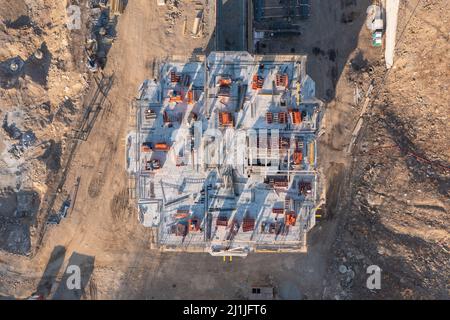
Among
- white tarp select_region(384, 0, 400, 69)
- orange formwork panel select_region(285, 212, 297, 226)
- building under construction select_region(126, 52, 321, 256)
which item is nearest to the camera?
orange formwork panel select_region(285, 212, 297, 226)

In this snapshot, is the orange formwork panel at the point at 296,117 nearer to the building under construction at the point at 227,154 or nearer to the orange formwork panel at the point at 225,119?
the building under construction at the point at 227,154

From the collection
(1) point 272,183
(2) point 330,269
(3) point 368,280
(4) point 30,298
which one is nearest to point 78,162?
(4) point 30,298

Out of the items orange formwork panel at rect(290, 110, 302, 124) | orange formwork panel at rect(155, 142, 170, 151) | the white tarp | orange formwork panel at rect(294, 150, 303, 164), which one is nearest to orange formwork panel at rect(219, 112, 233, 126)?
orange formwork panel at rect(155, 142, 170, 151)

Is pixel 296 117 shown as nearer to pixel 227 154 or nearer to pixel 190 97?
pixel 227 154

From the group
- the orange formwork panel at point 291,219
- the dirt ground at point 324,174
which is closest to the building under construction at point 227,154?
the orange formwork panel at point 291,219

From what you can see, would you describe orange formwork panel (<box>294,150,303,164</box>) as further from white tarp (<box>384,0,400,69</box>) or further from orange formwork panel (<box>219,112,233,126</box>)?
white tarp (<box>384,0,400,69</box>)

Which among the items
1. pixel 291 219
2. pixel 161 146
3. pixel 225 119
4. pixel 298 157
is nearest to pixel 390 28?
pixel 298 157

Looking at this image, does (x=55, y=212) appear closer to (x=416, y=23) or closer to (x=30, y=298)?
(x=30, y=298)
